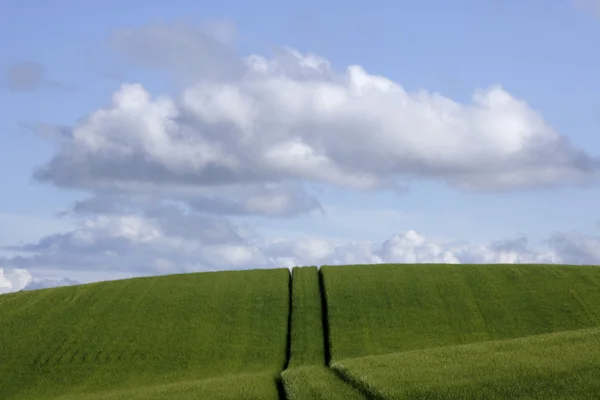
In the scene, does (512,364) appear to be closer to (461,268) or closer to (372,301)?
(372,301)

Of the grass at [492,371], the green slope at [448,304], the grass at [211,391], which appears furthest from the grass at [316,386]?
the green slope at [448,304]

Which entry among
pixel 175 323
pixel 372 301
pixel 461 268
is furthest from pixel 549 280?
pixel 175 323

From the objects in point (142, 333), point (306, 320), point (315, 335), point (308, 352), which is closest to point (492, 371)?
point (308, 352)

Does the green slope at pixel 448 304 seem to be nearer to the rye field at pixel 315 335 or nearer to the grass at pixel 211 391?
the rye field at pixel 315 335

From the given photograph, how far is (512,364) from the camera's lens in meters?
26.7

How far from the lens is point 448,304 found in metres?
42.8

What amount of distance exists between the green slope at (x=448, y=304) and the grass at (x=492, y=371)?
5884 mm


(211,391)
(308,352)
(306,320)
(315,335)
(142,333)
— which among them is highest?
(306,320)

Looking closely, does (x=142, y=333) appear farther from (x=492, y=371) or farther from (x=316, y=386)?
(x=492, y=371)

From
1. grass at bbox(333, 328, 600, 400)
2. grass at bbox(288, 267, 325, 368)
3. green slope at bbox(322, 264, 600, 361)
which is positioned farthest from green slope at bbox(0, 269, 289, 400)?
grass at bbox(333, 328, 600, 400)

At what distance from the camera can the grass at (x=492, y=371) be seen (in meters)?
23.1

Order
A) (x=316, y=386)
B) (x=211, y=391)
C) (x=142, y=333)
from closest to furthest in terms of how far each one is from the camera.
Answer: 1. (x=316, y=386)
2. (x=211, y=391)
3. (x=142, y=333)

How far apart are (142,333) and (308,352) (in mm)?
8997

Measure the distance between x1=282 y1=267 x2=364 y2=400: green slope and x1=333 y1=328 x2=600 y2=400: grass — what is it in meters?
0.74
